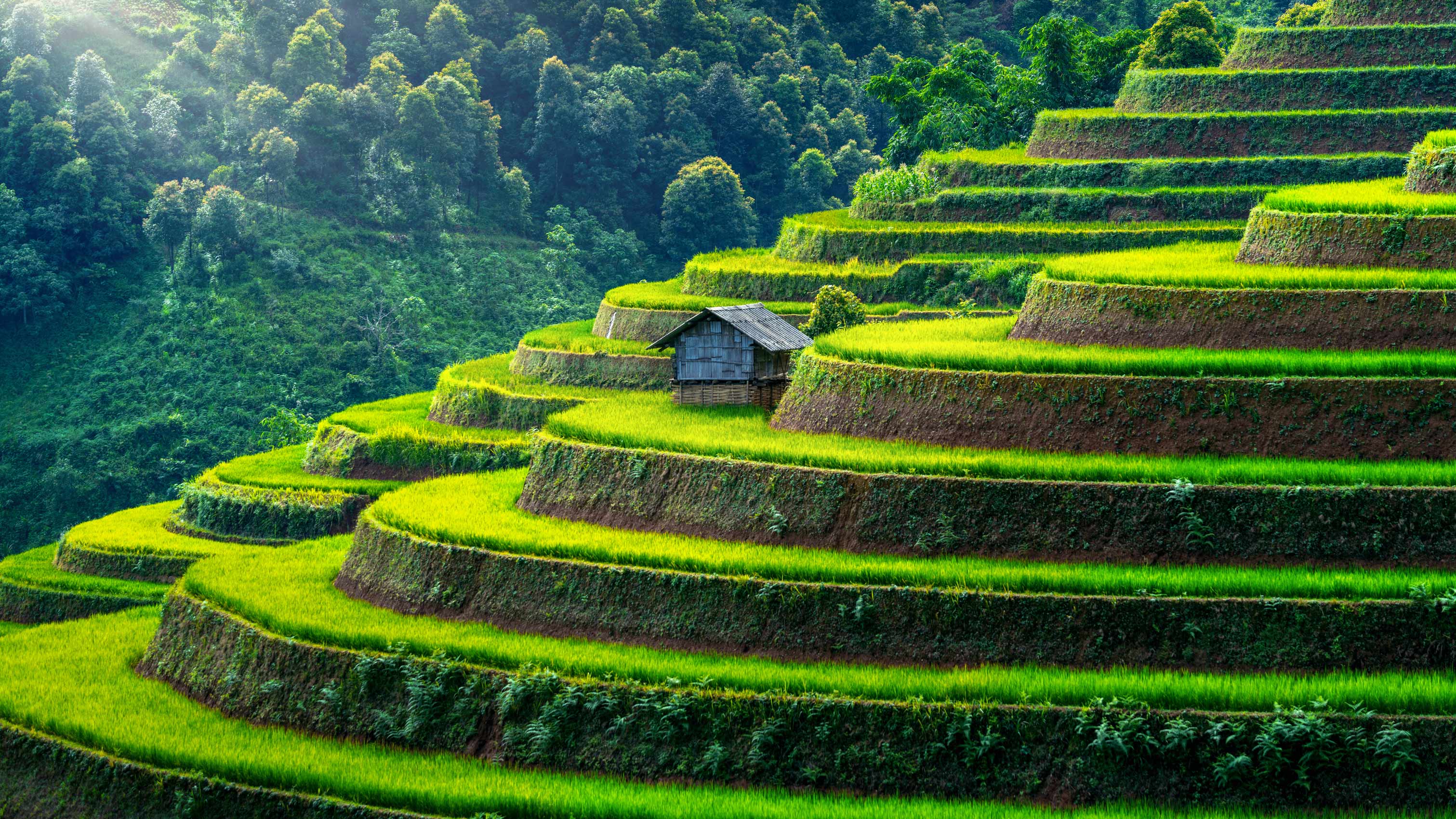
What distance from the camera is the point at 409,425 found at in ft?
157

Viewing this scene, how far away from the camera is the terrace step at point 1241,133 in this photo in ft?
155

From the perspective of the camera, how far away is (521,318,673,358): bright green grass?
4666 cm

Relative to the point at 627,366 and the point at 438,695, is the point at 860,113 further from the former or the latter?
the point at 438,695

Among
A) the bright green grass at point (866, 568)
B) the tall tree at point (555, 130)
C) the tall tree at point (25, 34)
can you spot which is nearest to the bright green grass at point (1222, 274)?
the bright green grass at point (866, 568)

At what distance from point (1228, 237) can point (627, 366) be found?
1795 cm

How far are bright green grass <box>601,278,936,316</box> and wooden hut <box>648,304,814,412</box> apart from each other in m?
7.18

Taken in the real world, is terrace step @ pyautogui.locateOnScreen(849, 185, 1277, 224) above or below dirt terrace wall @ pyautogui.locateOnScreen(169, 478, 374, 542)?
above

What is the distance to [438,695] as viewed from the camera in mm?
24109

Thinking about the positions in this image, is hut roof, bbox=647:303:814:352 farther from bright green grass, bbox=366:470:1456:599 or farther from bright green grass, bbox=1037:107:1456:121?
bright green grass, bbox=1037:107:1456:121

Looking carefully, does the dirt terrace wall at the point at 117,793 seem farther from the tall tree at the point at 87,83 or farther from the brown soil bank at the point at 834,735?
the tall tree at the point at 87,83

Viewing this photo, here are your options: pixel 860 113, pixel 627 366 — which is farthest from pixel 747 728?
pixel 860 113

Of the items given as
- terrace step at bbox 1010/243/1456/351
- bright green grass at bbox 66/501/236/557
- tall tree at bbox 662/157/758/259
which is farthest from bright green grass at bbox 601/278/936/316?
tall tree at bbox 662/157/758/259

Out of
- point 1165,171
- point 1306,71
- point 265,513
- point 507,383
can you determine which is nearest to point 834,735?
point 265,513

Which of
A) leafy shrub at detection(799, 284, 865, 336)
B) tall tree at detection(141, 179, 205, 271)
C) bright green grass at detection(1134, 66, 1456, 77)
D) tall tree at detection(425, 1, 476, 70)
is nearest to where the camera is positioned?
leafy shrub at detection(799, 284, 865, 336)
